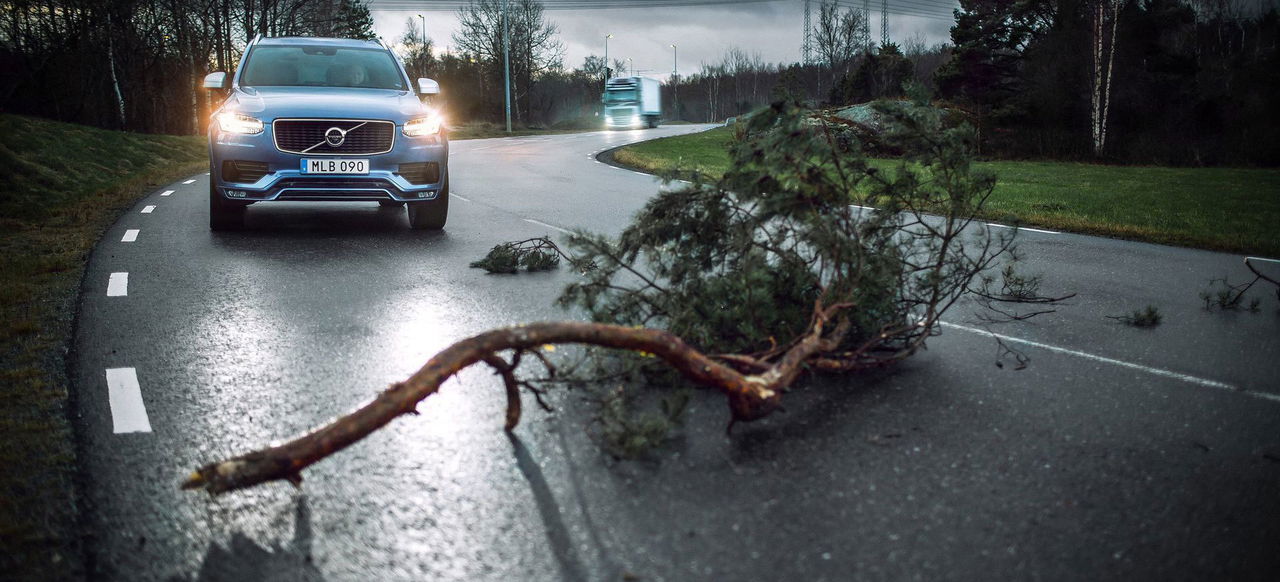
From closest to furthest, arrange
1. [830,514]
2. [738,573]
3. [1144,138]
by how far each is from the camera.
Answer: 1. [738,573]
2. [830,514]
3. [1144,138]

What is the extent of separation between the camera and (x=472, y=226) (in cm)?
1134

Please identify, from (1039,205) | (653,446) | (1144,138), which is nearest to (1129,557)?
(653,446)

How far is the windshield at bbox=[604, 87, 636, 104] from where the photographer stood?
65.5 meters

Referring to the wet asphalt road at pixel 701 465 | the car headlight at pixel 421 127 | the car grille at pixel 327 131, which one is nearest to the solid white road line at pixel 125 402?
the wet asphalt road at pixel 701 465

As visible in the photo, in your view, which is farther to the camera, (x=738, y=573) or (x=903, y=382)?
(x=903, y=382)

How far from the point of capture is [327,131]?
9828mm

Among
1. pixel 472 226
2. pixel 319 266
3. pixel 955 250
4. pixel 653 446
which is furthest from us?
pixel 472 226

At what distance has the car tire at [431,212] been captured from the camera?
10.8m

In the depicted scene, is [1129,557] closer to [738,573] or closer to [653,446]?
[738,573]

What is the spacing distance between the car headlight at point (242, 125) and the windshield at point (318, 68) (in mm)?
1179

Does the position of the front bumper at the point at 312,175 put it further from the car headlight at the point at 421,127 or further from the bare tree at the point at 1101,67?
the bare tree at the point at 1101,67

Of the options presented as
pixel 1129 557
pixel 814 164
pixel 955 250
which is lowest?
pixel 1129 557

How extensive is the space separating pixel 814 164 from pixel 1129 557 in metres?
2.67

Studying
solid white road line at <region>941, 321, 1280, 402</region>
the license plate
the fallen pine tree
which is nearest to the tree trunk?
the fallen pine tree
